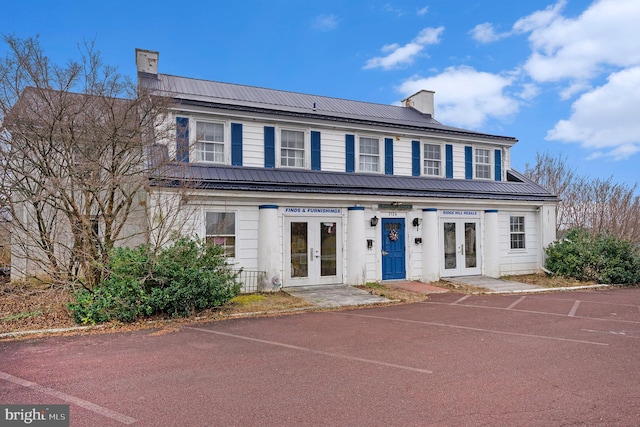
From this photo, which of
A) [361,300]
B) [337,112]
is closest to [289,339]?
[361,300]

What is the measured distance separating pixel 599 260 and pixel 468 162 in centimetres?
628

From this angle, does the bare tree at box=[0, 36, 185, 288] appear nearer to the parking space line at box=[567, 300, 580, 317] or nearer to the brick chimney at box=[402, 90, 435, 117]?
the parking space line at box=[567, 300, 580, 317]

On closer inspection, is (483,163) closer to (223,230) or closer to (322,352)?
(223,230)

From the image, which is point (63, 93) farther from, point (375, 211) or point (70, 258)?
point (375, 211)

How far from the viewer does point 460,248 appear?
16016 mm

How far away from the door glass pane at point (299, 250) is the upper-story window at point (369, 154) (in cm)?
382

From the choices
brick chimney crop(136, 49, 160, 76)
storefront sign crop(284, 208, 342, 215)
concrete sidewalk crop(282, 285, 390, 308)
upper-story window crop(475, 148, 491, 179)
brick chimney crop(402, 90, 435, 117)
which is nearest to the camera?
concrete sidewalk crop(282, 285, 390, 308)

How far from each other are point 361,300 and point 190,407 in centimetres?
756

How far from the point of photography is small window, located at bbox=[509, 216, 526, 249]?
666 inches

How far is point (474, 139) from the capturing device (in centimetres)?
1728

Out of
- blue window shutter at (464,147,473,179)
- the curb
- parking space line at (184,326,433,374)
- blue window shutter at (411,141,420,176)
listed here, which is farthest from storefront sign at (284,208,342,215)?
blue window shutter at (464,147,473,179)

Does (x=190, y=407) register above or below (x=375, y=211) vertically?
below

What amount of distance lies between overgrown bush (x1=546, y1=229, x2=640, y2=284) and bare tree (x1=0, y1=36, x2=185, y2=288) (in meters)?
15.6

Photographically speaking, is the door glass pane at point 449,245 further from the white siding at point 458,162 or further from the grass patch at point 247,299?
the grass patch at point 247,299
